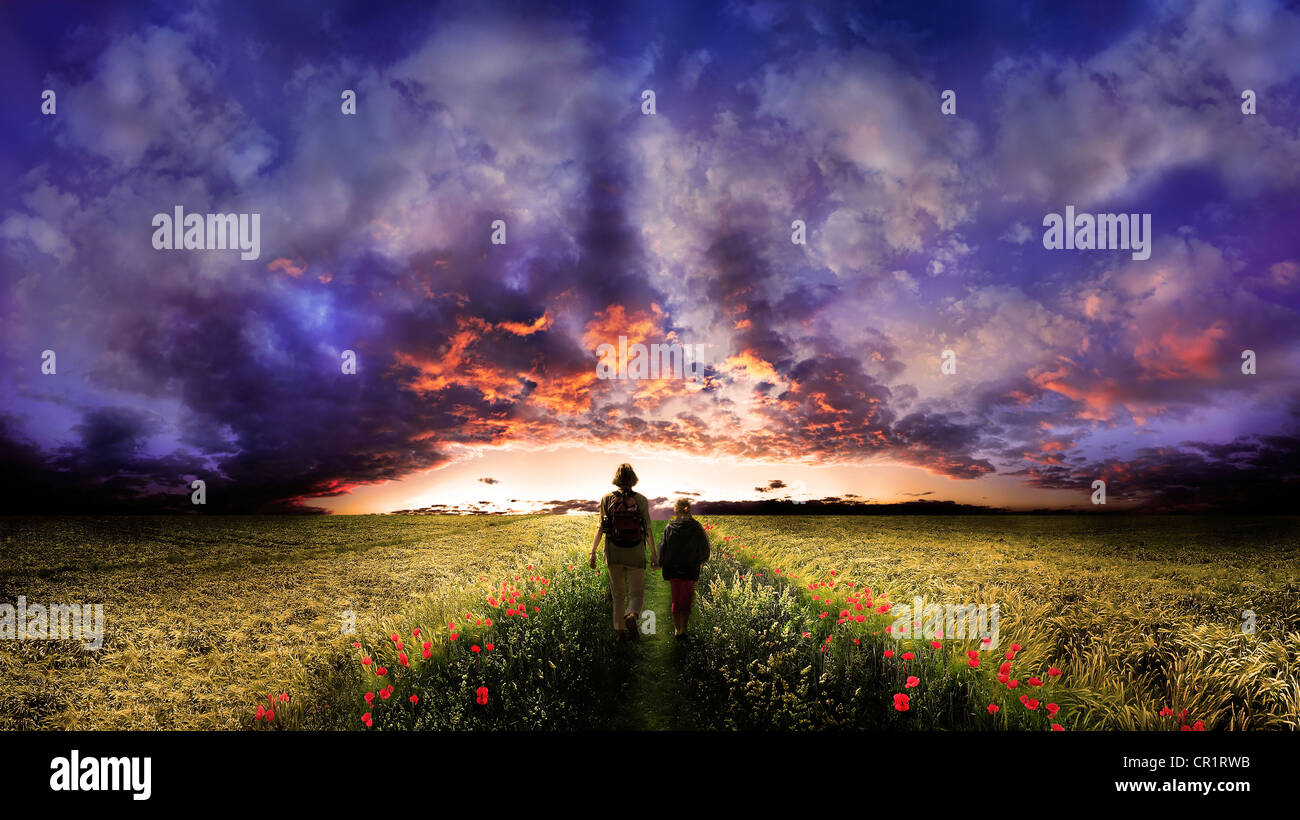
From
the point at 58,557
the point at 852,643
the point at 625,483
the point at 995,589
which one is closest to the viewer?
the point at 852,643

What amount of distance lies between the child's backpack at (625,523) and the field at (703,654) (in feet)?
4.39

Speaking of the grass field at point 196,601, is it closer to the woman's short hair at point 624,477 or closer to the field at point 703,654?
the field at point 703,654

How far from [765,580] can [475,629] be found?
680 centimetres

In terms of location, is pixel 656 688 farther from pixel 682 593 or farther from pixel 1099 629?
pixel 1099 629

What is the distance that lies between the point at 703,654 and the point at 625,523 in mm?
2155

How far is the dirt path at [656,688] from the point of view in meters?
5.75

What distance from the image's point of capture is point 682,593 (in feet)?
26.4

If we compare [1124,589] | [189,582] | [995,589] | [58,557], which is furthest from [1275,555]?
[58,557]

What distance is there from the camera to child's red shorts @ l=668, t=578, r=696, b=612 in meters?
8.03

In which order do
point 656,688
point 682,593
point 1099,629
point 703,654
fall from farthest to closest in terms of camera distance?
1. point 682,593
2. point 1099,629
3. point 703,654
4. point 656,688

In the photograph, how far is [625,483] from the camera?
25.6ft

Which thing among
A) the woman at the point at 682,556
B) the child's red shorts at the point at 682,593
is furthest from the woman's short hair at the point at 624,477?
the child's red shorts at the point at 682,593

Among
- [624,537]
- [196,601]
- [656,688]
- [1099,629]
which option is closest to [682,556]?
[624,537]
